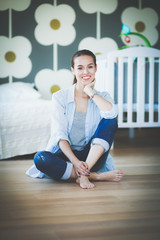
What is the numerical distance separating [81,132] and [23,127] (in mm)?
691

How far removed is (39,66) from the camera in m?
3.43

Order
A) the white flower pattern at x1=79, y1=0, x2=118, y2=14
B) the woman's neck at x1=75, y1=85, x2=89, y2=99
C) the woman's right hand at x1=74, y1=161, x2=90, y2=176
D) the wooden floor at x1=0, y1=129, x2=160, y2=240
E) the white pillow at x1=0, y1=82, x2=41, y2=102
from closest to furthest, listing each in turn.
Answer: the wooden floor at x1=0, y1=129, x2=160, y2=240
the woman's right hand at x1=74, y1=161, x2=90, y2=176
the woman's neck at x1=75, y1=85, x2=89, y2=99
the white pillow at x1=0, y1=82, x2=41, y2=102
the white flower pattern at x1=79, y1=0, x2=118, y2=14

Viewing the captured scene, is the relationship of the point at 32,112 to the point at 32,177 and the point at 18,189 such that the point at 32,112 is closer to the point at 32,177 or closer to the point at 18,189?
the point at 32,177

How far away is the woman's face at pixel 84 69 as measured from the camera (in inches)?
62.5

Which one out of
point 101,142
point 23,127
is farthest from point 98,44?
point 101,142

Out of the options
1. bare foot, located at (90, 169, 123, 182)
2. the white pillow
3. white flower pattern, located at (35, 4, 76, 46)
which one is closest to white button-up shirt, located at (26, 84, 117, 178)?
bare foot, located at (90, 169, 123, 182)

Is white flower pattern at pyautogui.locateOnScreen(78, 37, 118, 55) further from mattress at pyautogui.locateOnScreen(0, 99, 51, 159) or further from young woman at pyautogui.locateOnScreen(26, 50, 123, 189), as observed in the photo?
young woman at pyautogui.locateOnScreen(26, 50, 123, 189)

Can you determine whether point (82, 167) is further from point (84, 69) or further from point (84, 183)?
point (84, 69)

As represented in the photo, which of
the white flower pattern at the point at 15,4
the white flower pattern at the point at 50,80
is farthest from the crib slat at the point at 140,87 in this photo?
the white flower pattern at the point at 15,4

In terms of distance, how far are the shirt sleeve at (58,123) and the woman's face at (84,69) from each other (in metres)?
0.16

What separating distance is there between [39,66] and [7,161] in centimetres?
162

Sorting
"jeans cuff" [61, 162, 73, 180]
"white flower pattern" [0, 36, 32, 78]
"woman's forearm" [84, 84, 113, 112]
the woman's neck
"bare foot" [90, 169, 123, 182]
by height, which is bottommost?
"bare foot" [90, 169, 123, 182]

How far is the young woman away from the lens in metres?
1.50

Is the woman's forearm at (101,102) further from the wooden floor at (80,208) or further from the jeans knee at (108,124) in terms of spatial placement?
the wooden floor at (80,208)
